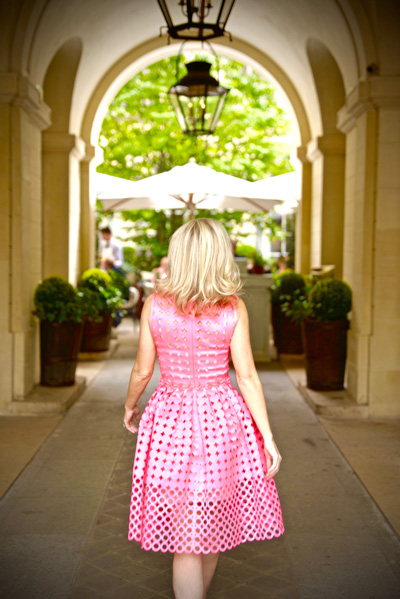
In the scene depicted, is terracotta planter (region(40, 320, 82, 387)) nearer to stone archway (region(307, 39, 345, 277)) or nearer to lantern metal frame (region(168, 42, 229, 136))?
lantern metal frame (region(168, 42, 229, 136))

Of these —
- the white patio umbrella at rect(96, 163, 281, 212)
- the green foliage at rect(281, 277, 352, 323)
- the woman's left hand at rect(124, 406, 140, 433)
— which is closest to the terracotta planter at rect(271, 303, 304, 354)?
the white patio umbrella at rect(96, 163, 281, 212)

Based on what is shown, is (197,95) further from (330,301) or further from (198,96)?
(330,301)

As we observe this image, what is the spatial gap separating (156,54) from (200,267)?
996 cm

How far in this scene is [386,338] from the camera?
7609 mm

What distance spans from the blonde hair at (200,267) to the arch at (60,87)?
8040 mm

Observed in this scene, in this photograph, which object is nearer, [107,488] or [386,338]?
[107,488]

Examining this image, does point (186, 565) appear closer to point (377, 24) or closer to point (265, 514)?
point (265, 514)

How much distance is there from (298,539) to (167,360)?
184 cm

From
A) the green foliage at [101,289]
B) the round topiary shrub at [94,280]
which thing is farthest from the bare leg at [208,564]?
the round topiary shrub at [94,280]

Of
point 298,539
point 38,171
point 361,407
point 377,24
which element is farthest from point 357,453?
point 38,171

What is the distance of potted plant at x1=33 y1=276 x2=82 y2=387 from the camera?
26.4 ft

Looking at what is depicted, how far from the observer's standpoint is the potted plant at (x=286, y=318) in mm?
11359

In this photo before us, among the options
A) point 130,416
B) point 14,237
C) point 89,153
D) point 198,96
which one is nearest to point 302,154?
point 198,96

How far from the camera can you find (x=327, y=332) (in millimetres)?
8102
